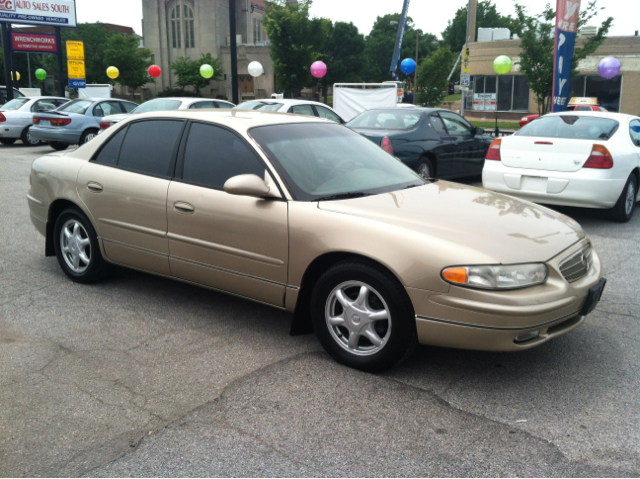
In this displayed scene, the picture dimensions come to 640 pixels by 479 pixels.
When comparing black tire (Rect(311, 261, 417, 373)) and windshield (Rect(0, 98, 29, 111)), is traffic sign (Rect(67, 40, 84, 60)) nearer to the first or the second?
windshield (Rect(0, 98, 29, 111))

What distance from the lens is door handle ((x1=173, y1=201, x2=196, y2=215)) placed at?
4621mm

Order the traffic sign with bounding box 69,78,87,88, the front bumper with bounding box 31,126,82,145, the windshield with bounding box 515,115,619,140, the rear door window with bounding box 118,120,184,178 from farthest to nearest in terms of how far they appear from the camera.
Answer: the traffic sign with bounding box 69,78,87,88 < the front bumper with bounding box 31,126,82,145 < the windshield with bounding box 515,115,619,140 < the rear door window with bounding box 118,120,184,178

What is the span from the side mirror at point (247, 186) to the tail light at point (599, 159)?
17.8ft

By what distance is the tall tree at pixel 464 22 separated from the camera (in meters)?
95.4

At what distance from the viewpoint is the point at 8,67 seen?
27172 mm

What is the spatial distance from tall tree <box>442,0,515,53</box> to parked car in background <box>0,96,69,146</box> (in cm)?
8189

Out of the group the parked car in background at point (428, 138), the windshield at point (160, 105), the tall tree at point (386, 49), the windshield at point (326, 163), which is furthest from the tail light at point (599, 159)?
the tall tree at point (386, 49)

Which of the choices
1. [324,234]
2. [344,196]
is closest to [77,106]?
[344,196]

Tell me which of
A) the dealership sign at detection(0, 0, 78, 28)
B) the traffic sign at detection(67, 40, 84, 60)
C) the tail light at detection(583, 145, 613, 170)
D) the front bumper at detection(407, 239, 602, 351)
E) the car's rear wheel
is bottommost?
the car's rear wheel

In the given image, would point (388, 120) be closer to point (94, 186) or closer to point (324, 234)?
point (94, 186)

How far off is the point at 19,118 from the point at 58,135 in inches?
124

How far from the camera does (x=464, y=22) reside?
95625 millimetres

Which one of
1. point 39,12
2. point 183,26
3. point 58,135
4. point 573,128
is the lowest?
point 58,135

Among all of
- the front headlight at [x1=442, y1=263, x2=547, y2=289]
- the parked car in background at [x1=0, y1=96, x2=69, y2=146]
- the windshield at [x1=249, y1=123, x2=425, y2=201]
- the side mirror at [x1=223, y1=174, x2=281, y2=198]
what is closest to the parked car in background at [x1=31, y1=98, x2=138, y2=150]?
the parked car in background at [x1=0, y1=96, x2=69, y2=146]
